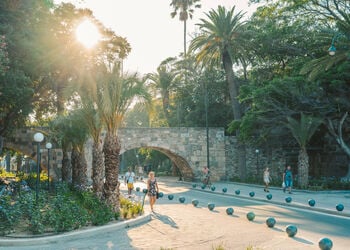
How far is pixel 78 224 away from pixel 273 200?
10547 millimetres

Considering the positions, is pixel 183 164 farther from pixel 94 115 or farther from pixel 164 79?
pixel 94 115

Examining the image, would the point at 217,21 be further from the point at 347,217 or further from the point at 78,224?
the point at 78,224

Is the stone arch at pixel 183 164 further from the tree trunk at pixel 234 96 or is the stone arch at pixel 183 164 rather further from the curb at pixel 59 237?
the curb at pixel 59 237

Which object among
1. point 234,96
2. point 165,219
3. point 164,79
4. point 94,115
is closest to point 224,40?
point 234,96

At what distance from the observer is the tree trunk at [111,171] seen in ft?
44.4

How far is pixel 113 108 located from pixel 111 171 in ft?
7.00

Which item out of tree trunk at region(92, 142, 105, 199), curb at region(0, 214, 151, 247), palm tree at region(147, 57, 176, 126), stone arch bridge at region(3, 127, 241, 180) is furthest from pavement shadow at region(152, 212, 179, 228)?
palm tree at region(147, 57, 176, 126)

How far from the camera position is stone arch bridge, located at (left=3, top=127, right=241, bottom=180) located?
114ft

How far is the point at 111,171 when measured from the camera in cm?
1386

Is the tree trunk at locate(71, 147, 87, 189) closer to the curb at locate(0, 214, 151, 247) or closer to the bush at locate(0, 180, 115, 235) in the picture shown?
the bush at locate(0, 180, 115, 235)

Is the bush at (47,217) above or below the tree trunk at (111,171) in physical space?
below

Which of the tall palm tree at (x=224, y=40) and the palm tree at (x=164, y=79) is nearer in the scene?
the tall palm tree at (x=224, y=40)

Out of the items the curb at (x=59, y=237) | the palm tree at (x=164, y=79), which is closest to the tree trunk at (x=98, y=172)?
the curb at (x=59, y=237)

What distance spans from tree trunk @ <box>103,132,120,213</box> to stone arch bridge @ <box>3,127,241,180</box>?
2019 cm
